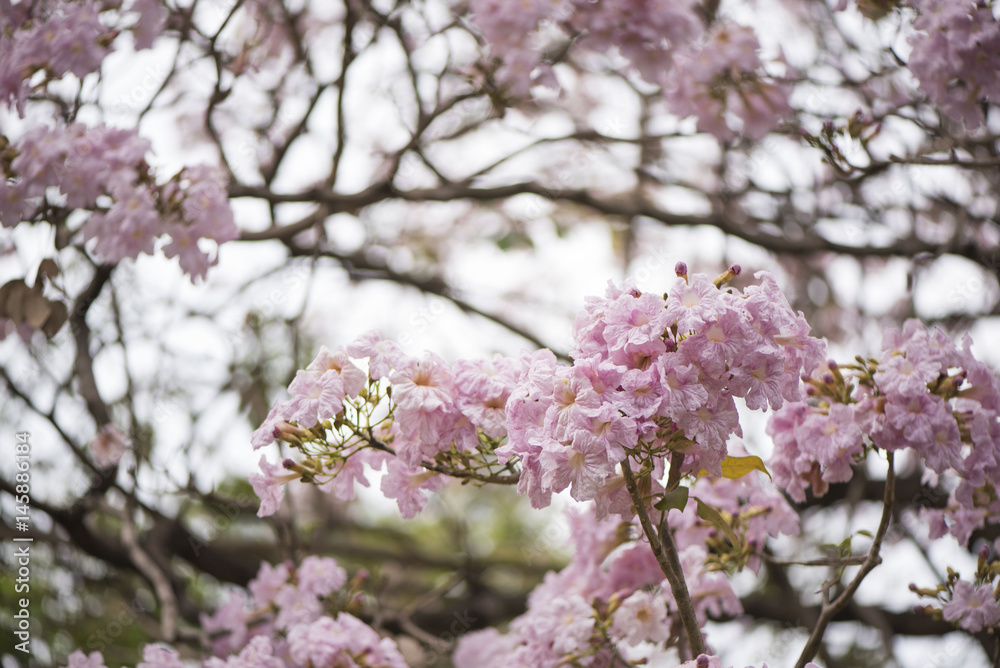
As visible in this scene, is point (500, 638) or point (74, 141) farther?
point (500, 638)

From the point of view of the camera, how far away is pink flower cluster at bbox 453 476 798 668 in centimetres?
183

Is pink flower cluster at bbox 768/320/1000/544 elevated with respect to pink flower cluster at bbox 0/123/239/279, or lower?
lower

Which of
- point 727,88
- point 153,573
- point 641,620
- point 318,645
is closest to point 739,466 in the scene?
point 641,620

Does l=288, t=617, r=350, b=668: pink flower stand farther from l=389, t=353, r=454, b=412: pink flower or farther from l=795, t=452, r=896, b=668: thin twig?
l=795, t=452, r=896, b=668: thin twig

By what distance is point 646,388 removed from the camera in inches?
49.0

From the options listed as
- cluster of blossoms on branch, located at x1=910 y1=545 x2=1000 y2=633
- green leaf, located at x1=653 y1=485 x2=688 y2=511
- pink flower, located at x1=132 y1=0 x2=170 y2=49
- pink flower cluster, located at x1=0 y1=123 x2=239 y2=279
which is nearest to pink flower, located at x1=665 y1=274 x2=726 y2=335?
green leaf, located at x1=653 y1=485 x2=688 y2=511

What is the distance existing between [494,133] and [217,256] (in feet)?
8.29

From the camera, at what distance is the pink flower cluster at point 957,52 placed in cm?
203

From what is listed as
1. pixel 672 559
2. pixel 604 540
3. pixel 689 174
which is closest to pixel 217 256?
pixel 604 540

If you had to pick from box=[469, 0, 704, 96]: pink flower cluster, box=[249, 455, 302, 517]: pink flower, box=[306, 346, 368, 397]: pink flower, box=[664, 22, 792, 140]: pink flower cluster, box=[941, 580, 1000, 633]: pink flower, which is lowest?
box=[941, 580, 1000, 633]: pink flower

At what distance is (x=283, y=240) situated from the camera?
3.03 meters

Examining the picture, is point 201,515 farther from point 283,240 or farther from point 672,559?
point 672,559

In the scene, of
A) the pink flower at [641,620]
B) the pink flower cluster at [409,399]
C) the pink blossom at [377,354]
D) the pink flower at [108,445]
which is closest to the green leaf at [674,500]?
the pink flower cluster at [409,399]

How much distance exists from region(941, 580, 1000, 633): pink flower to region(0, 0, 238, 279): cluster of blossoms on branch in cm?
197
